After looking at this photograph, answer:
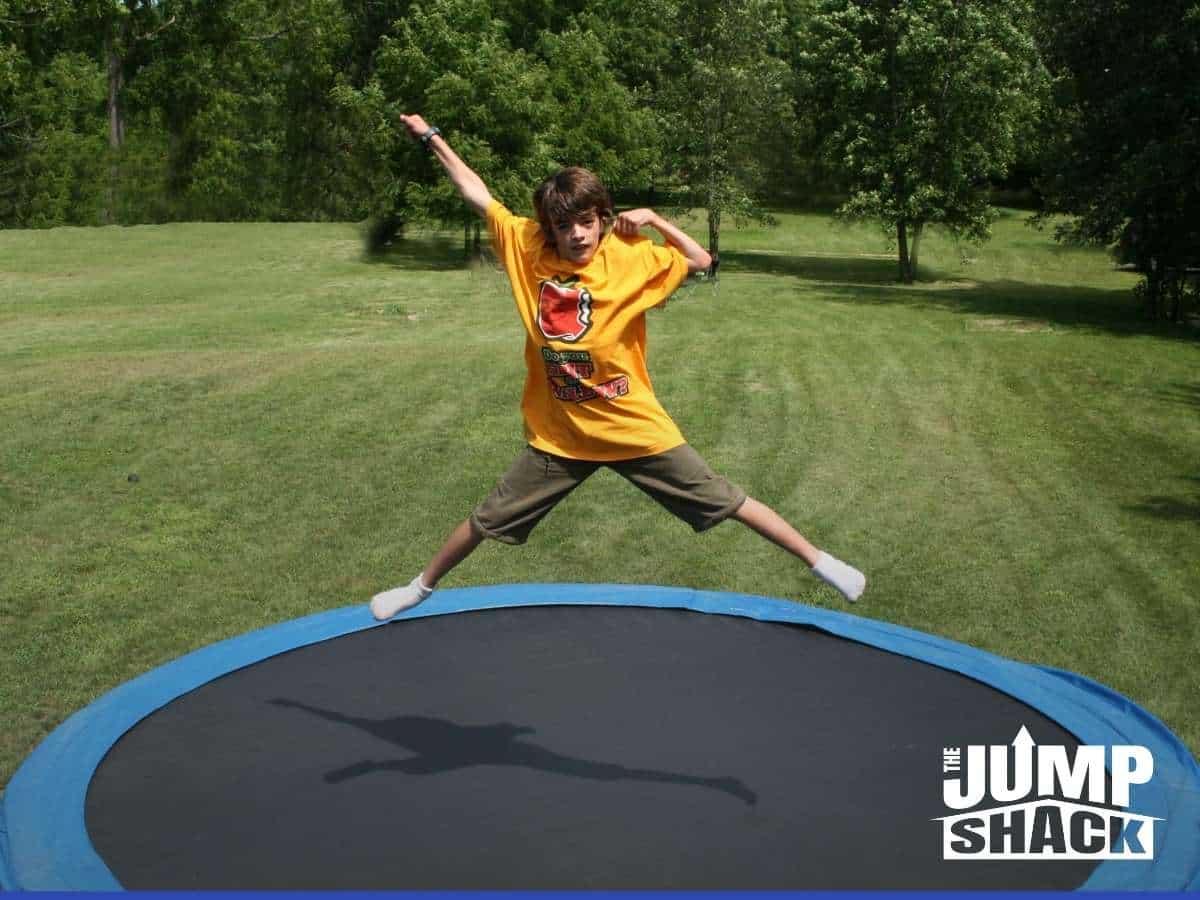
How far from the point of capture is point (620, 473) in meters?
3.80

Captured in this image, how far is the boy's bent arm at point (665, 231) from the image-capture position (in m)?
3.54

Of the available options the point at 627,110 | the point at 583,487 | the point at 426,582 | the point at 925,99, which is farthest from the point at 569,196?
the point at 627,110

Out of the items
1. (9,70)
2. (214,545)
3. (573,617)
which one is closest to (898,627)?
(573,617)

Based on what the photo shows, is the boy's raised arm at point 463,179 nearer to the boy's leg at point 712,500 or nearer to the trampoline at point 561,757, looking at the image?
the boy's leg at point 712,500

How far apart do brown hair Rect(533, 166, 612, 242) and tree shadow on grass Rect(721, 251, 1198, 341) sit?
1250 cm

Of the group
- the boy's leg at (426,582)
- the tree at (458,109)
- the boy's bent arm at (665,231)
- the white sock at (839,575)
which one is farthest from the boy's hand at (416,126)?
the tree at (458,109)

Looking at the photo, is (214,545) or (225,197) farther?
(225,197)

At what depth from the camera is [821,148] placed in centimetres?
2209

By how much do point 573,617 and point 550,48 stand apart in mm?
26971

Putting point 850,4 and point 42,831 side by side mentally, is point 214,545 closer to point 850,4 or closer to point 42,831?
point 42,831

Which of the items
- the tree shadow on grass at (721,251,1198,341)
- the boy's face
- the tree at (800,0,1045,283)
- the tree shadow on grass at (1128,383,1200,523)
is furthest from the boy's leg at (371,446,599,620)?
the tree at (800,0,1045,283)

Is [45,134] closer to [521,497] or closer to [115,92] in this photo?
[115,92]

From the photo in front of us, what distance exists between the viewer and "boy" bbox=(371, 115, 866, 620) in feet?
11.8

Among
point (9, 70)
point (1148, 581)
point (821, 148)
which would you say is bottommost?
point (1148, 581)
